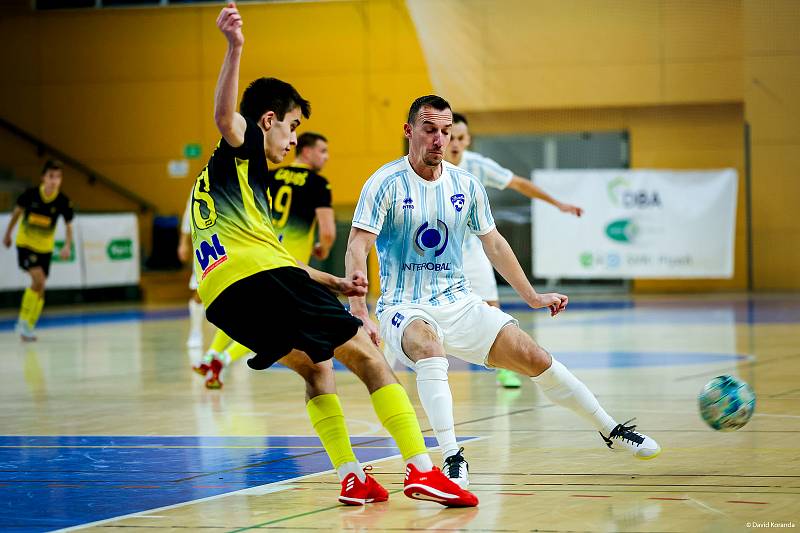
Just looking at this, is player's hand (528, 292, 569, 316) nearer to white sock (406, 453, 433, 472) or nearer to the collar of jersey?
the collar of jersey

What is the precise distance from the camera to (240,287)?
562 centimetres

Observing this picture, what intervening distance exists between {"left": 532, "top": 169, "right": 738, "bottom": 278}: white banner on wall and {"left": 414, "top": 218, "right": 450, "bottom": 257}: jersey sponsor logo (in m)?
17.3

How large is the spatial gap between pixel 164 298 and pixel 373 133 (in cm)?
567

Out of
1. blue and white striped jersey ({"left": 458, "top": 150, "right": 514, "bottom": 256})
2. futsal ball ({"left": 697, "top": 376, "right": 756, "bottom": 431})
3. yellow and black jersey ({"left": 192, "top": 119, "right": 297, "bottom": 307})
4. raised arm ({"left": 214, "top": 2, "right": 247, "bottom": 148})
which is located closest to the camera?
Answer: raised arm ({"left": 214, "top": 2, "right": 247, "bottom": 148})

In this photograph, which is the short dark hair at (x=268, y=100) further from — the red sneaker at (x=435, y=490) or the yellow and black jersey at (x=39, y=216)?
the yellow and black jersey at (x=39, y=216)

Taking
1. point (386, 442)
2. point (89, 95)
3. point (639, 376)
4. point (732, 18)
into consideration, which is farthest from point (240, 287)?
point (89, 95)

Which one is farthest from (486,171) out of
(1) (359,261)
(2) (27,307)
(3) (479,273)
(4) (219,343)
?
(2) (27,307)

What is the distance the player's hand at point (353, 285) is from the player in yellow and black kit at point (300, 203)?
17.3ft

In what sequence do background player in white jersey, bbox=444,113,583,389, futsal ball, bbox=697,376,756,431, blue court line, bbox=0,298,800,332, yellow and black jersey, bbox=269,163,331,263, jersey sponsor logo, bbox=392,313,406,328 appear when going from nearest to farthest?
jersey sponsor logo, bbox=392,313,406,328, futsal ball, bbox=697,376,756,431, background player in white jersey, bbox=444,113,583,389, yellow and black jersey, bbox=269,163,331,263, blue court line, bbox=0,298,800,332

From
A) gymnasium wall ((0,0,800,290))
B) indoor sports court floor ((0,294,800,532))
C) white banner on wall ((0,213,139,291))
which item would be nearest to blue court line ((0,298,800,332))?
white banner on wall ((0,213,139,291))

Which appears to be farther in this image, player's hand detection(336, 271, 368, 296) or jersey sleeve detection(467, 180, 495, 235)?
jersey sleeve detection(467, 180, 495, 235)

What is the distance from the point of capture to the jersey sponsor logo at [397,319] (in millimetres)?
6422

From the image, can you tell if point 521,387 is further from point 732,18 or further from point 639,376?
point 732,18

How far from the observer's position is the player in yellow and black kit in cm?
1108
